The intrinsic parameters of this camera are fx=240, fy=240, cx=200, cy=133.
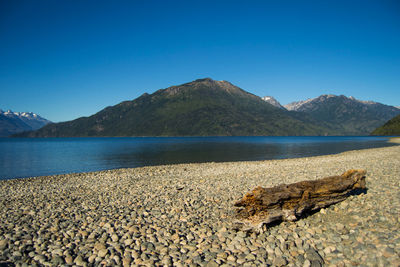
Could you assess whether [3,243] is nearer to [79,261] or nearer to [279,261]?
[79,261]

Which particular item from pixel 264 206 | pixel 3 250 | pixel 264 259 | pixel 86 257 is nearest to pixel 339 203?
pixel 264 206

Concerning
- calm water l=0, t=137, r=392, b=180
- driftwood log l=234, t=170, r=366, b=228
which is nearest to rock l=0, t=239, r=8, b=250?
driftwood log l=234, t=170, r=366, b=228

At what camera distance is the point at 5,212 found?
13961mm

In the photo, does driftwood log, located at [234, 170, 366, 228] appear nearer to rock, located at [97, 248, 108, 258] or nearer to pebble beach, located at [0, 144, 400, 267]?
pebble beach, located at [0, 144, 400, 267]

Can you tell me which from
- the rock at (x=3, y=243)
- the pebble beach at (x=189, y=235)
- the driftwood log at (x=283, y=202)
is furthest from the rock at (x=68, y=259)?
the driftwood log at (x=283, y=202)

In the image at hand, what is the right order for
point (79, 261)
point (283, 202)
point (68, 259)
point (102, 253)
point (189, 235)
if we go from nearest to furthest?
point (79, 261)
point (68, 259)
point (102, 253)
point (189, 235)
point (283, 202)

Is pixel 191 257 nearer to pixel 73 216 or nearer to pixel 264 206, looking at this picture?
pixel 264 206

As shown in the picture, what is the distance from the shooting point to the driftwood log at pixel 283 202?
34.7 feet

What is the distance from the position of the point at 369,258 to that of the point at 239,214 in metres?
4.81

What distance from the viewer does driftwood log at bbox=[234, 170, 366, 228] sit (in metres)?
10.6

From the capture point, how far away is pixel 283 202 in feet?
36.3

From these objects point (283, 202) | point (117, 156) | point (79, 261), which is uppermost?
point (283, 202)

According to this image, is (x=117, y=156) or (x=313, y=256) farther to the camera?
(x=117, y=156)

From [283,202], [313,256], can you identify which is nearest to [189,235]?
[283,202]
